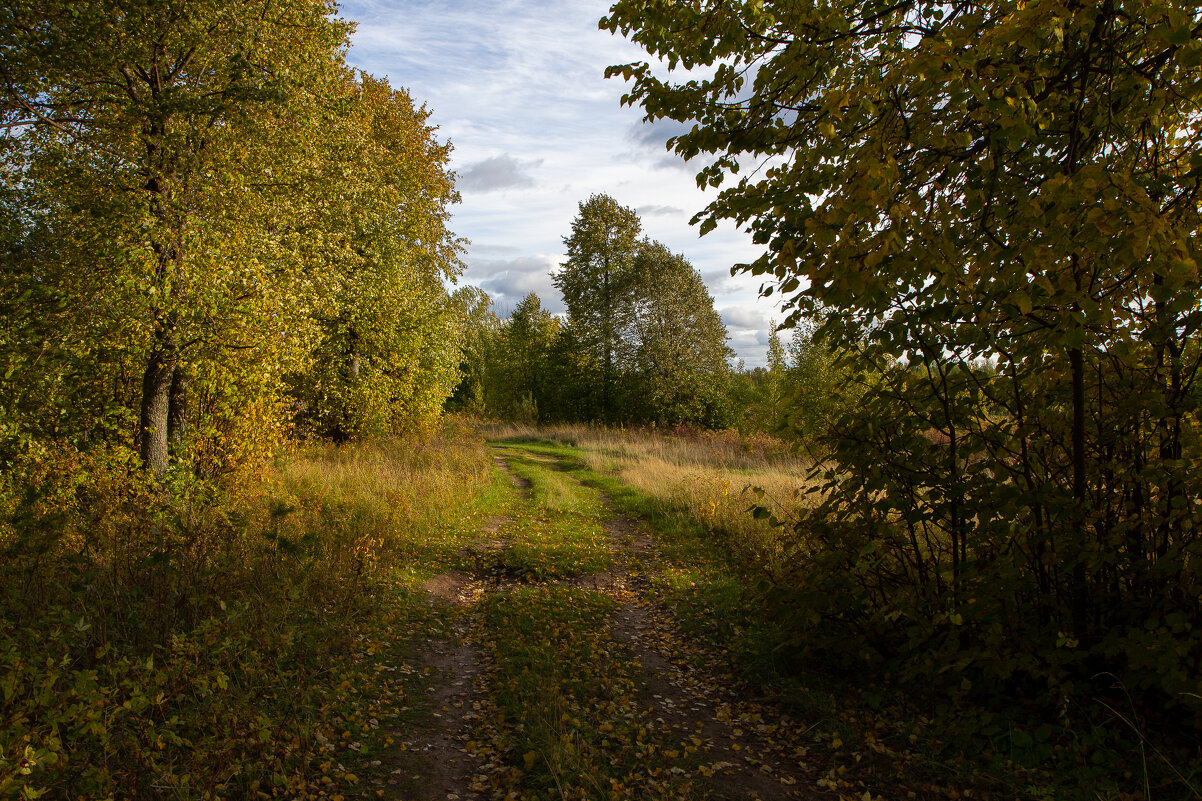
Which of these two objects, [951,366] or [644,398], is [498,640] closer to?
[951,366]

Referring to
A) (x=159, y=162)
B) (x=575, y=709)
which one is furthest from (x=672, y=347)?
(x=575, y=709)

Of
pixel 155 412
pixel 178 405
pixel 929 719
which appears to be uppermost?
pixel 178 405

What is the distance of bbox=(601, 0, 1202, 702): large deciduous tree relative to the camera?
3307mm

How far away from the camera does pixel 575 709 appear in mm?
5023

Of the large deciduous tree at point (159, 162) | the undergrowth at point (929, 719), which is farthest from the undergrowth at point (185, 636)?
the undergrowth at point (929, 719)

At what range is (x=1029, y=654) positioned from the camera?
432cm

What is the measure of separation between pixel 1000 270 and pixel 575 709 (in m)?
4.41

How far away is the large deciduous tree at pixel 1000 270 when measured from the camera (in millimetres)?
3307

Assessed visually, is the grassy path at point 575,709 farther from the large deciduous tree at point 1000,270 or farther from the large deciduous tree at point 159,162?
the large deciduous tree at point 159,162

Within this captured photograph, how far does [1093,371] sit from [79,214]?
11190 millimetres

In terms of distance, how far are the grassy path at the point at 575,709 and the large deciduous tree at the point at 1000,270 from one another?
1.46m

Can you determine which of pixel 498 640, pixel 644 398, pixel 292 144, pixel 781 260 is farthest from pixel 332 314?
pixel 644 398

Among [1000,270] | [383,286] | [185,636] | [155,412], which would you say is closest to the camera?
[1000,270]

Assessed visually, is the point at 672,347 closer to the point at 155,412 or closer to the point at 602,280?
the point at 602,280
